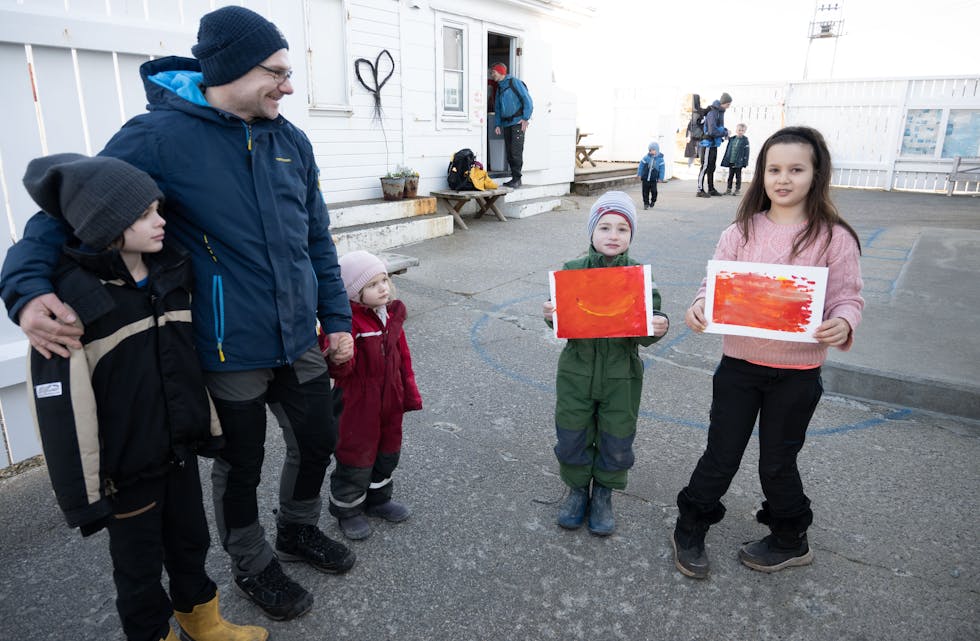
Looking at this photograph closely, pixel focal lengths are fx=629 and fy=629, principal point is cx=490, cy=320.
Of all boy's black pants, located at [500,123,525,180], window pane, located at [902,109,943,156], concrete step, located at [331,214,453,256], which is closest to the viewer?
concrete step, located at [331,214,453,256]

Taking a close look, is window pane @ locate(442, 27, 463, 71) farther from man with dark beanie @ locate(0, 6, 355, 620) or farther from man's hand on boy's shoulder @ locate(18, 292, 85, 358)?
man's hand on boy's shoulder @ locate(18, 292, 85, 358)

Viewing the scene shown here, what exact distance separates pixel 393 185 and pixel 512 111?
3.47 metres

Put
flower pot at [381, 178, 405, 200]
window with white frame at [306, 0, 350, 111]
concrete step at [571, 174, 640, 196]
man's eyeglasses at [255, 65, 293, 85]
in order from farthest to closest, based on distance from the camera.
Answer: concrete step at [571, 174, 640, 196] → flower pot at [381, 178, 405, 200] → window with white frame at [306, 0, 350, 111] → man's eyeglasses at [255, 65, 293, 85]

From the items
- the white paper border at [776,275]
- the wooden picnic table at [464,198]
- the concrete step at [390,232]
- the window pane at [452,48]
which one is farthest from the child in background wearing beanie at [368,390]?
the window pane at [452,48]

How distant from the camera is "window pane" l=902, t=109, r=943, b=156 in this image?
52.0ft

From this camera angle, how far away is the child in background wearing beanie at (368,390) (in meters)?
2.61

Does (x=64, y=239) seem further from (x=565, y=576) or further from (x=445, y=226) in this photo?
(x=445, y=226)

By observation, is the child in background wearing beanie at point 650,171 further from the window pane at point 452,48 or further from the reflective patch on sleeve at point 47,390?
the reflective patch on sleeve at point 47,390

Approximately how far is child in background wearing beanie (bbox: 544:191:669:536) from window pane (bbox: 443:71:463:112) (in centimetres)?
861

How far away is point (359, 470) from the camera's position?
8.84ft

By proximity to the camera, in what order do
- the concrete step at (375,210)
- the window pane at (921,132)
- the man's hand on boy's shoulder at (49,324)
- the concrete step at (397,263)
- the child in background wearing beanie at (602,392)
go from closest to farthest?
the man's hand on boy's shoulder at (49,324) → the child in background wearing beanie at (602,392) → the concrete step at (397,263) → the concrete step at (375,210) → the window pane at (921,132)

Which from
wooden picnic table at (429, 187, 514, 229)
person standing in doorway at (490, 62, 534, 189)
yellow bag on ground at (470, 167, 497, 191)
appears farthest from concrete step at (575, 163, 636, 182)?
yellow bag on ground at (470, 167, 497, 191)

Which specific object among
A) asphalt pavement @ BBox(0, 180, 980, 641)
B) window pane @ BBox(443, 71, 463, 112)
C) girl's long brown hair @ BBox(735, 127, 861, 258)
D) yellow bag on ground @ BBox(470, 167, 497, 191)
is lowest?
asphalt pavement @ BBox(0, 180, 980, 641)

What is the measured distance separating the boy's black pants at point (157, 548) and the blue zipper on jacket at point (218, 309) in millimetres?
391
